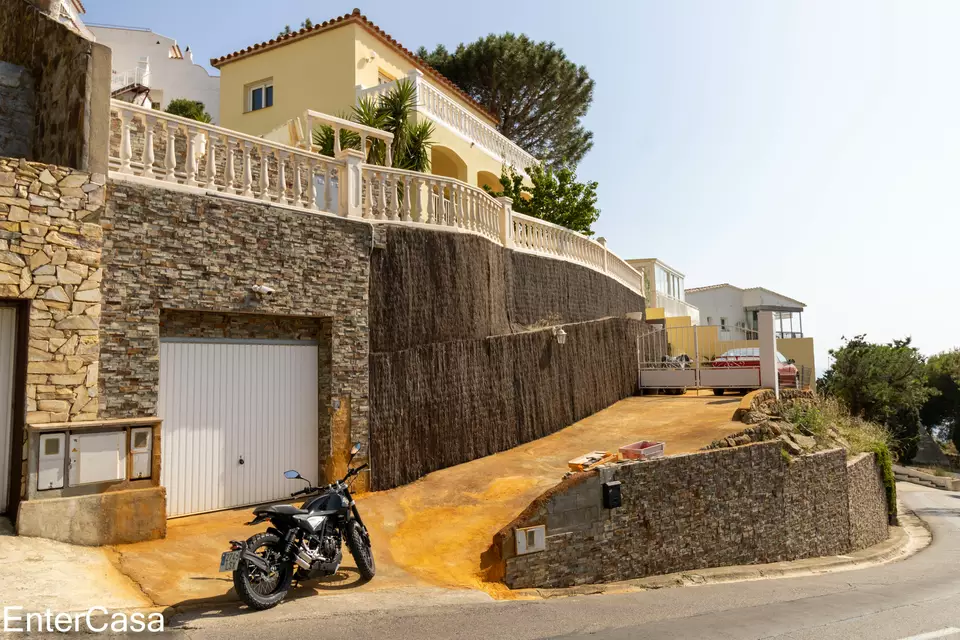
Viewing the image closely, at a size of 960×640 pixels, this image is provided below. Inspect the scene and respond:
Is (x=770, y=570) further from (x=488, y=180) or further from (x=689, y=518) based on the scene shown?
(x=488, y=180)

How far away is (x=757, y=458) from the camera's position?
10.3 metres

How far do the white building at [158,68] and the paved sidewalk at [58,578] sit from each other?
20.0m

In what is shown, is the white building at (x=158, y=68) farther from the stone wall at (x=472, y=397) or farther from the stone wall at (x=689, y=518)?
the stone wall at (x=689, y=518)

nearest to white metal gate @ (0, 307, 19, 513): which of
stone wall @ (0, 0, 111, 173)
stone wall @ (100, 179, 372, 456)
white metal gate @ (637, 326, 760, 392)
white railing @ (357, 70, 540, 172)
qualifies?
stone wall @ (100, 179, 372, 456)

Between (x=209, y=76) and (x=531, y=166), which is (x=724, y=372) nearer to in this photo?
(x=531, y=166)

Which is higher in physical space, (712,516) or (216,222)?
(216,222)

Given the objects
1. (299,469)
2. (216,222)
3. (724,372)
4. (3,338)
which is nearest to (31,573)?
(3,338)

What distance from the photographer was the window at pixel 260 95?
18516 millimetres

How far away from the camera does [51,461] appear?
20.6ft

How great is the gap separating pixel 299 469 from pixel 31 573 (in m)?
3.59

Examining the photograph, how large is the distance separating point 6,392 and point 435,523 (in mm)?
4788

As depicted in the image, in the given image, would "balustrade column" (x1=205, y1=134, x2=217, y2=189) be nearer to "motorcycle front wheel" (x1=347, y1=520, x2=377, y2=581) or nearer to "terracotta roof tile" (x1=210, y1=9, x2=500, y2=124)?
"motorcycle front wheel" (x1=347, y1=520, x2=377, y2=581)

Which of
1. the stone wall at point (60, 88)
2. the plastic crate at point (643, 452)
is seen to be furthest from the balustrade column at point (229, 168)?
the plastic crate at point (643, 452)

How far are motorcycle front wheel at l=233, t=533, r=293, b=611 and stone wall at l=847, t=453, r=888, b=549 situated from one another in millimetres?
11275
